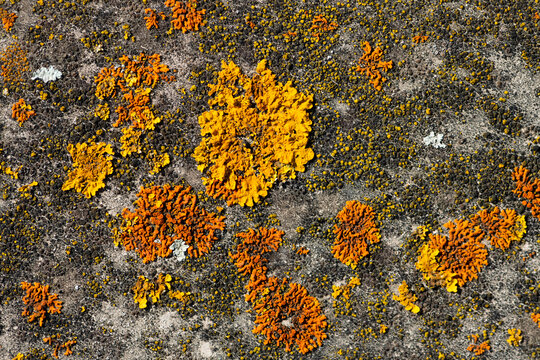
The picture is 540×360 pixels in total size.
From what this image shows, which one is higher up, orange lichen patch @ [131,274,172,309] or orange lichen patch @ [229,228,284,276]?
orange lichen patch @ [229,228,284,276]

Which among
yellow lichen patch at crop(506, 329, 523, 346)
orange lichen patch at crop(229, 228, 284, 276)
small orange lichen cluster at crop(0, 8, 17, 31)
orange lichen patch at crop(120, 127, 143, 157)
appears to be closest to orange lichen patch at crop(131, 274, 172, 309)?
orange lichen patch at crop(229, 228, 284, 276)

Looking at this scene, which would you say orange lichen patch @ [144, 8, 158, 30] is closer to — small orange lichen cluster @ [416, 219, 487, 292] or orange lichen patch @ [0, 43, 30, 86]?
Answer: orange lichen patch @ [0, 43, 30, 86]

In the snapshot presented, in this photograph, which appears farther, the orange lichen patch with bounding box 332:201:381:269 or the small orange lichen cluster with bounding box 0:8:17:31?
the small orange lichen cluster with bounding box 0:8:17:31

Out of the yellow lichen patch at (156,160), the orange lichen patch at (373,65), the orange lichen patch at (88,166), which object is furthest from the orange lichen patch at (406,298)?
the orange lichen patch at (88,166)

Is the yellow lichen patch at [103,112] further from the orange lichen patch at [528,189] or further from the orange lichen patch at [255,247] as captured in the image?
the orange lichen patch at [528,189]

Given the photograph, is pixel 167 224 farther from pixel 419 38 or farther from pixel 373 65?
pixel 419 38

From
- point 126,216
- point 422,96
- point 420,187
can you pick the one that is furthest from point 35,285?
point 422,96
